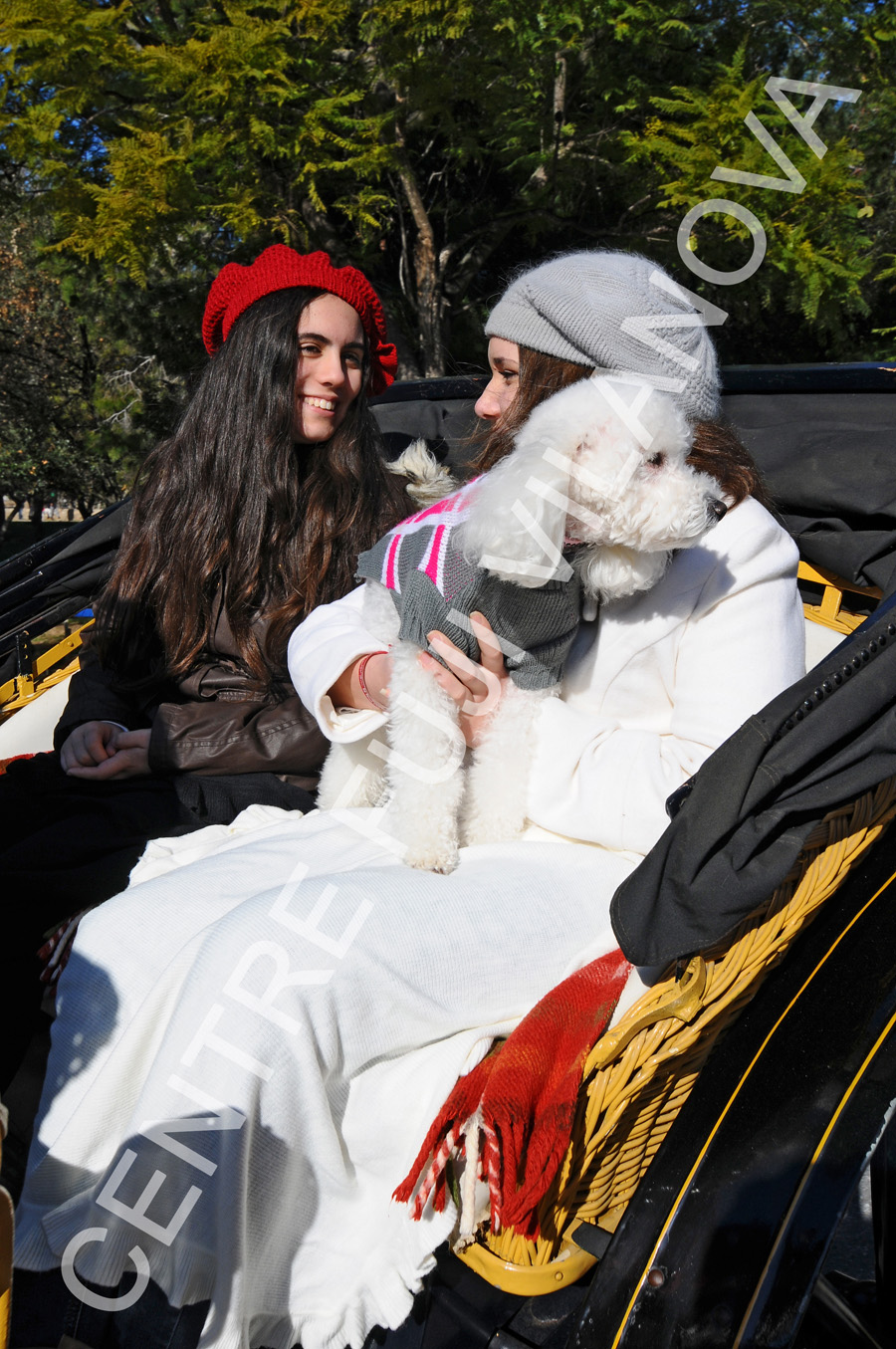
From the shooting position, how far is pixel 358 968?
1358mm

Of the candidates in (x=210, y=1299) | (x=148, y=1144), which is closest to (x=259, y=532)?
(x=148, y=1144)

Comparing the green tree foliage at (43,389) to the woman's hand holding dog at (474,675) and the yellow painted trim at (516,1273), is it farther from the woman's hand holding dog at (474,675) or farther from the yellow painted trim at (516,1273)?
the yellow painted trim at (516,1273)

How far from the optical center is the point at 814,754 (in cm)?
120

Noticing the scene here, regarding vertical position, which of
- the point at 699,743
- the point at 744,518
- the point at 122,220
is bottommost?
the point at 699,743

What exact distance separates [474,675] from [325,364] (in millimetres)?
1251

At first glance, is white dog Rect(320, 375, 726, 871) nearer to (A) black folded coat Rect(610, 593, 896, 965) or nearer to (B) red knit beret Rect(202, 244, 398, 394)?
(A) black folded coat Rect(610, 593, 896, 965)

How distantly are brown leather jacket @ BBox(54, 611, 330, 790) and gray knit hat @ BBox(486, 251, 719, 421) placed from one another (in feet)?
3.42

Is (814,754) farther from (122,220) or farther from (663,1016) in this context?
(122,220)

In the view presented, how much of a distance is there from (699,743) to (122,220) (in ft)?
19.3

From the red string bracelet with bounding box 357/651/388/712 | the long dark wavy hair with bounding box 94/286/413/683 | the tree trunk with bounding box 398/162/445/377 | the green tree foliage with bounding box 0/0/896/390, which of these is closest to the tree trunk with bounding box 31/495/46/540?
the green tree foliage with bounding box 0/0/896/390

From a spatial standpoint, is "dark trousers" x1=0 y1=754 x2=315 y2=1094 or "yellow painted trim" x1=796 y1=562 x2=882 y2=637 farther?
"yellow painted trim" x1=796 y1=562 x2=882 y2=637

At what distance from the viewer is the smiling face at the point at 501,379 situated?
69.1 inches

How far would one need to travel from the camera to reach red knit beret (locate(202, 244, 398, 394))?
242 centimetres

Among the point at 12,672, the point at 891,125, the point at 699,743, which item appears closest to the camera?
the point at 699,743
